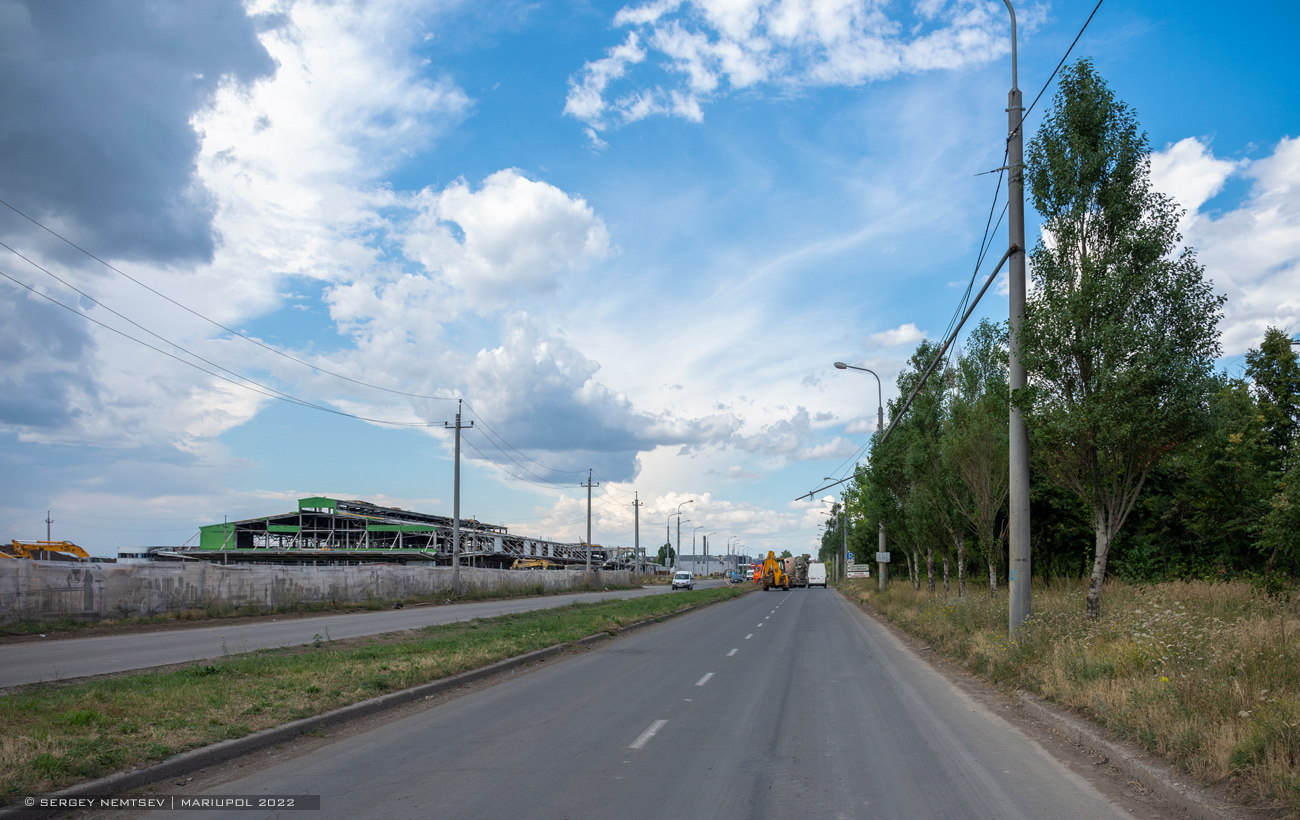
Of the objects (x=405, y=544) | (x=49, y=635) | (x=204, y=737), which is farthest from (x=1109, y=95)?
(x=405, y=544)

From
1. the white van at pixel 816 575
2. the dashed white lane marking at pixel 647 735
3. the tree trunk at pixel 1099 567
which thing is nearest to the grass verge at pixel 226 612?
the dashed white lane marking at pixel 647 735

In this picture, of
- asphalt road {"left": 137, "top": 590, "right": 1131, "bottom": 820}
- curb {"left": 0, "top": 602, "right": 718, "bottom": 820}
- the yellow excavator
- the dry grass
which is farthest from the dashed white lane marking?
the yellow excavator

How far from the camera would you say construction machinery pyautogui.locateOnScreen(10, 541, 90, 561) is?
46.4m

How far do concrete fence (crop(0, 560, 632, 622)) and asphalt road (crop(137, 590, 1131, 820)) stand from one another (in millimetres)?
16857

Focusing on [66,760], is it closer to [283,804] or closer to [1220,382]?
[283,804]

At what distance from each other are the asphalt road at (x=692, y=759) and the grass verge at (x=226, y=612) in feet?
53.2

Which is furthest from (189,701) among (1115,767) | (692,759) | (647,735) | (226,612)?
(226,612)

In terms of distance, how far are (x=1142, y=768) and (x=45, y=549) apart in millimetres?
60293

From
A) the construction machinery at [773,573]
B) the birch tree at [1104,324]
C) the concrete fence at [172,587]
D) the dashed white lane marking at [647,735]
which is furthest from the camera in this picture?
the construction machinery at [773,573]

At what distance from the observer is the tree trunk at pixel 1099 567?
12914mm

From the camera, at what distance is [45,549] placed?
4962 centimetres

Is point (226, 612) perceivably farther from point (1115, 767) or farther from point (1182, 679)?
point (1182, 679)

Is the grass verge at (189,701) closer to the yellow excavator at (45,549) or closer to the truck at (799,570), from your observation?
the yellow excavator at (45,549)

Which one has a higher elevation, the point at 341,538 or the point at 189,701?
the point at 189,701
